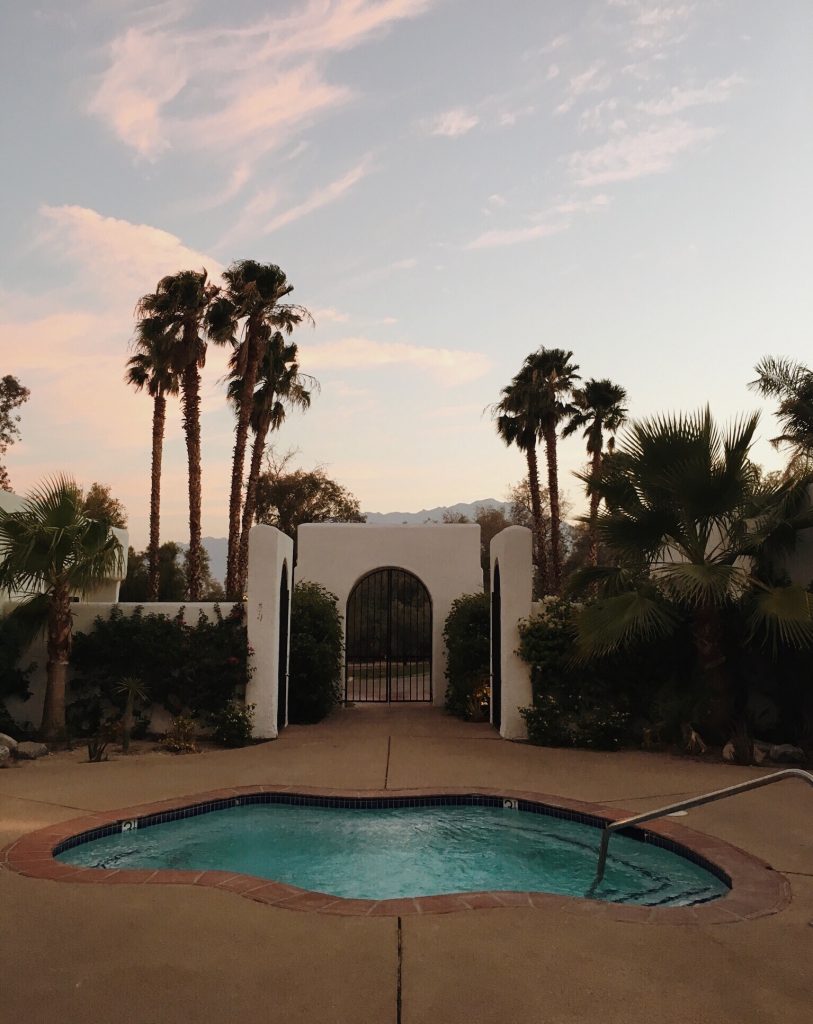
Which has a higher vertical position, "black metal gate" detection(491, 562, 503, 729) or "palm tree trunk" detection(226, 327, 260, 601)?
"palm tree trunk" detection(226, 327, 260, 601)

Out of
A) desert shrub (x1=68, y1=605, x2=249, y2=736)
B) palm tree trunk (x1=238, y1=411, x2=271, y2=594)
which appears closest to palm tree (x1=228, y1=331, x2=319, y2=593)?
palm tree trunk (x1=238, y1=411, x2=271, y2=594)

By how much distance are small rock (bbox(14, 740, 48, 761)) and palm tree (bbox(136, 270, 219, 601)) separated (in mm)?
9308

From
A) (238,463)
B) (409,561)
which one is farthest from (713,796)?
(238,463)

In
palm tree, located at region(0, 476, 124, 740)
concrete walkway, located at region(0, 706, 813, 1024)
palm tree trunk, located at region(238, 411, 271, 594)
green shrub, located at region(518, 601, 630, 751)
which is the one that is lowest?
concrete walkway, located at region(0, 706, 813, 1024)

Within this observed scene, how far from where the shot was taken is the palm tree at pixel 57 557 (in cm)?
973

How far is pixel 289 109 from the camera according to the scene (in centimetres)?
1055

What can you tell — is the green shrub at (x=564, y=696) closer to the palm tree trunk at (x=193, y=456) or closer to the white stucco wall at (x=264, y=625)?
the white stucco wall at (x=264, y=625)

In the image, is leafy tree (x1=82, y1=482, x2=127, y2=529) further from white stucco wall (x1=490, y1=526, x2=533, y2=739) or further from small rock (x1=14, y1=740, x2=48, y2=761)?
white stucco wall (x1=490, y1=526, x2=533, y2=739)

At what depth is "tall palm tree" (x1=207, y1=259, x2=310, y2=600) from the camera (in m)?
18.4

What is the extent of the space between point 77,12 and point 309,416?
1384 centimetres

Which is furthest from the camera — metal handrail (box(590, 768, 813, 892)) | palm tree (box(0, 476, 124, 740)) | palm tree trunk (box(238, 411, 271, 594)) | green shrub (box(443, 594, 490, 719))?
palm tree trunk (box(238, 411, 271, 594))

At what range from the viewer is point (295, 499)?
110ft

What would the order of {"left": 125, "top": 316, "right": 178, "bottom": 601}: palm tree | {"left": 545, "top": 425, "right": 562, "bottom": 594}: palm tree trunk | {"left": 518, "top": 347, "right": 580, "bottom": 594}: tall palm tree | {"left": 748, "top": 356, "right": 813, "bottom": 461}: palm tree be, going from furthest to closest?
1. {"left": 545, "top": 425, "right": 562, "bottom": 594}: palm tree trunk
2. {"left": 518, "top": 347, "right": 580, "bottom": 594}: tall palm tree
3. {"left": 125, "top": 316, "right": 178, "bottom": 601}: palm tree
4. {"left": 748, "top": 356, "right": 813, "bottom": 461}: palm tree

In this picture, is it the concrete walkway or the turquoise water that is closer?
the concrete walkway
